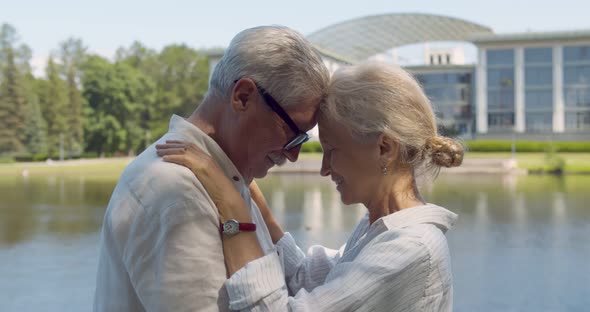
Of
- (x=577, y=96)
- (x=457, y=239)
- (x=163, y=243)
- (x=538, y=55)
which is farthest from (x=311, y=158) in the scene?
(x=163, y=243)

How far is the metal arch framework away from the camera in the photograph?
185 feet

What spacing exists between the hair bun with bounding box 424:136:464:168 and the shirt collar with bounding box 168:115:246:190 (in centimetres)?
49

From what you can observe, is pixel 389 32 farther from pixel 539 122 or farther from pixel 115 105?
pixel 115 105

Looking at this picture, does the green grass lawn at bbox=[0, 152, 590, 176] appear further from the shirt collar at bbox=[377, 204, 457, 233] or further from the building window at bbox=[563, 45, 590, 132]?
the shirt collar at bbox=[377, 204, 457, 233]

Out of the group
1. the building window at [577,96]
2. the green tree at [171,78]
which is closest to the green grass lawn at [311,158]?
the building window at [577,96]

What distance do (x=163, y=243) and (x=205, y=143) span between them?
29cm

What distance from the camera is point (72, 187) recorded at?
2288cm

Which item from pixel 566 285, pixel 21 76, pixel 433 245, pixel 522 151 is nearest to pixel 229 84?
pixel 433 245

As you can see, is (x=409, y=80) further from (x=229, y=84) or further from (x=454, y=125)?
(x=454, y=125)

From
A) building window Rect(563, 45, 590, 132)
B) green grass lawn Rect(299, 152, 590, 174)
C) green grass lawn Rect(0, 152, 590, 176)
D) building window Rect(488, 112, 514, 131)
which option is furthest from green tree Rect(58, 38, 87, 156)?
building window Rect(563, 45, 590, 132)

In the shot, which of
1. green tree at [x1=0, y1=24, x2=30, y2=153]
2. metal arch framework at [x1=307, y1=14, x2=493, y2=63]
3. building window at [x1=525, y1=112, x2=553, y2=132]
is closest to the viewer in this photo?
green tree at [x1=0, y1=24, x2=30, y2=153]

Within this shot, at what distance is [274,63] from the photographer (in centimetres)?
150

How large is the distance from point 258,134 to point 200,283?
0.40 meters

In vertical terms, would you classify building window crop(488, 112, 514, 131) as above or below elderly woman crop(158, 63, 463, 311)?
below
